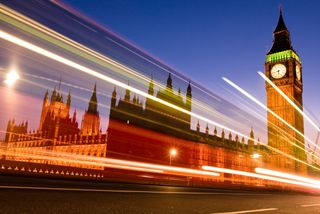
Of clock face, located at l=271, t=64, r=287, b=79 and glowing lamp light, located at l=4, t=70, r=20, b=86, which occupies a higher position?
clock face, located at l=271, t=64, r=287, b=79

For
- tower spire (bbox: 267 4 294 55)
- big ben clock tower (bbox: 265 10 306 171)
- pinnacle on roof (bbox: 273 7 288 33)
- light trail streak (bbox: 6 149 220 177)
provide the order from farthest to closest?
pinnacle on roof (bbox: 273 7 288 33) < tower spire (bbox: 267 4 294 55) < big ben clock tower (bbox: 265 10 306 171) < light trail streak (bbox: 6 149 220 177)

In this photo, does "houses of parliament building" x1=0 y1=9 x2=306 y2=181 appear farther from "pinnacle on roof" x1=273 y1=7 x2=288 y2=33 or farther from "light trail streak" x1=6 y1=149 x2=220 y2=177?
"light trail streak" x1=6 y1=149 x2=220 y2=177

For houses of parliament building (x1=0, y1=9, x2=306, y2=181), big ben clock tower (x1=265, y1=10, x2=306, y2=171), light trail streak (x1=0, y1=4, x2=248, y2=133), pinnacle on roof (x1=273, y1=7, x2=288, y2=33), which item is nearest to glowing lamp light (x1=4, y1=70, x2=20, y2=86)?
light trail streak (x1=0, y1=4, x2=248, y2=133)

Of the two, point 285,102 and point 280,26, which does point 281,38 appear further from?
point 285,102

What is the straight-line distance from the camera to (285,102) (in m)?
70.6

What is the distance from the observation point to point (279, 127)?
7150 cm

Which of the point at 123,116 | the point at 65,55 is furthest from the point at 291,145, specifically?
the point at 65,55

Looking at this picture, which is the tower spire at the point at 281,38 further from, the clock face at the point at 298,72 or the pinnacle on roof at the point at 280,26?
the clock face at the point at 298,72

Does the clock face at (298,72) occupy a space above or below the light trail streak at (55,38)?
above

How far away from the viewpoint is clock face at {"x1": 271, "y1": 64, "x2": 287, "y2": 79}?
7262cm

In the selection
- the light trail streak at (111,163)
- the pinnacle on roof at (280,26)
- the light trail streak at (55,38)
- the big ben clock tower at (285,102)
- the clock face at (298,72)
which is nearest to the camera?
the light trail streak at (55,38)

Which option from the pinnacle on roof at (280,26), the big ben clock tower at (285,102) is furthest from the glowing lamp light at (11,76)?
the pinnacle on roof at (280,26)

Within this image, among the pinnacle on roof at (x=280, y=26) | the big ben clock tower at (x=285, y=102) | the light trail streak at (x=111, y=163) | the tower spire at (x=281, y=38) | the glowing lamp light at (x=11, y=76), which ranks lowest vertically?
the light trail streak at (x=111, y=163)

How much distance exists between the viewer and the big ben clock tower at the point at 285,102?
227 ft
